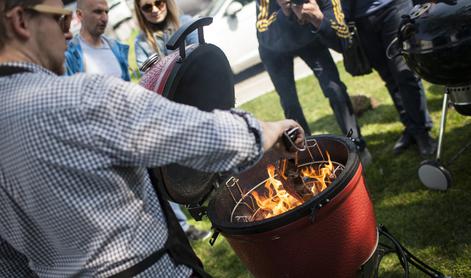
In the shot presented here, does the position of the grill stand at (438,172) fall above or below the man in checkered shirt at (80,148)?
below

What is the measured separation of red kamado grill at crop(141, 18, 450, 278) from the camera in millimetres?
1946

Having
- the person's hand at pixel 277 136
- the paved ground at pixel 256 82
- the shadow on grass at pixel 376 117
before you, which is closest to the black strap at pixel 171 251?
the person's hand at pixel 277 136

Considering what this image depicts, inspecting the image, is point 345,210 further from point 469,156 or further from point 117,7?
point 117,7

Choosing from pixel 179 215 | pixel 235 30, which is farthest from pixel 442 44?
pixel 235 30

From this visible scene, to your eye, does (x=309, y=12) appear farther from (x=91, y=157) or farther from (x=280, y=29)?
(x=91, y=157)

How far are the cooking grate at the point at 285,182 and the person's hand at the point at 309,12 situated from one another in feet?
5.25

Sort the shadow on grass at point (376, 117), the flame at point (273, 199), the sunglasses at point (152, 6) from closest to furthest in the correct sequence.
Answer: the flame at point (273, 199), the sunglasses at point (152, 6), the shadow on grass at point (376, 117)

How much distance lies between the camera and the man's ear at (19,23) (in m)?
1.30

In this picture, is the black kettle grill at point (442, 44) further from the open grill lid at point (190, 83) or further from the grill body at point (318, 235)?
the open grill lid at point (190, 83)

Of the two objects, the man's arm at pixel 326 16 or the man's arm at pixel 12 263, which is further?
the man's arm at pixel 326 16

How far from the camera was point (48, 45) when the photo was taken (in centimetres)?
141

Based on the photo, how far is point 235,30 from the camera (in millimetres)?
8852

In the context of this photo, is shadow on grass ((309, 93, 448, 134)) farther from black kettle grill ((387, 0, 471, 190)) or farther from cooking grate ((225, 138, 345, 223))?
cooking grate ((225, 138, 345, 223))

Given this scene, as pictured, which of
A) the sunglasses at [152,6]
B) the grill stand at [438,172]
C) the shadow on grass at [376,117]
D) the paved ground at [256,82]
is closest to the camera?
the grill stand at [438,172]
